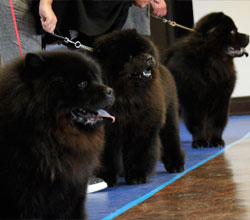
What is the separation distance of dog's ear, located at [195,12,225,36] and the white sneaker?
243 centimetres

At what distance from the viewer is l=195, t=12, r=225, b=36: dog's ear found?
5.01 metres

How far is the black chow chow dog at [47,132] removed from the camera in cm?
183

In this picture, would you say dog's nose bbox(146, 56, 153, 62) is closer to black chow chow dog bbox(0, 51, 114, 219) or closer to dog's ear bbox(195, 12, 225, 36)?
black chow chow dog bbox(0, 51, 114, 219)

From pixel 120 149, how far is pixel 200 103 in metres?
2.04

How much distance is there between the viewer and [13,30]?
9.14ft

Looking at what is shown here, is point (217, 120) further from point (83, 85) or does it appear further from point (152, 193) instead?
point (83, 85)

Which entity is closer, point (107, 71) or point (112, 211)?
point (112, 211)

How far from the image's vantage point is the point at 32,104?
1854 millimetres

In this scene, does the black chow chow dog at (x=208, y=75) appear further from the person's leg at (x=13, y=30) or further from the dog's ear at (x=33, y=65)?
the dog's ear at (x=33, y=65)

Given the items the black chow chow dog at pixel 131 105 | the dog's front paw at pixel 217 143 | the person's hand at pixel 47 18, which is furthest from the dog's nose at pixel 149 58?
the dog's front paw at pixel 217 143

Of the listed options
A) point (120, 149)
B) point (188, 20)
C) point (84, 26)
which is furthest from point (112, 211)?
point (188, 20)

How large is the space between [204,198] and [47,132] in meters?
1.19

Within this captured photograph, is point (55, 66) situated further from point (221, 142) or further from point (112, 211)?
point (221, 142)

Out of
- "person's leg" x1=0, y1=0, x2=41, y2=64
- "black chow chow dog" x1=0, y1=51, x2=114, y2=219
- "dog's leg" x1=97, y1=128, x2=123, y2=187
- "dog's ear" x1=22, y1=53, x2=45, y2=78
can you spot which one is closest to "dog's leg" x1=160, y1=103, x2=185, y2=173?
"dog's leg" x1=97, y1=128, x2=123, y2=187
